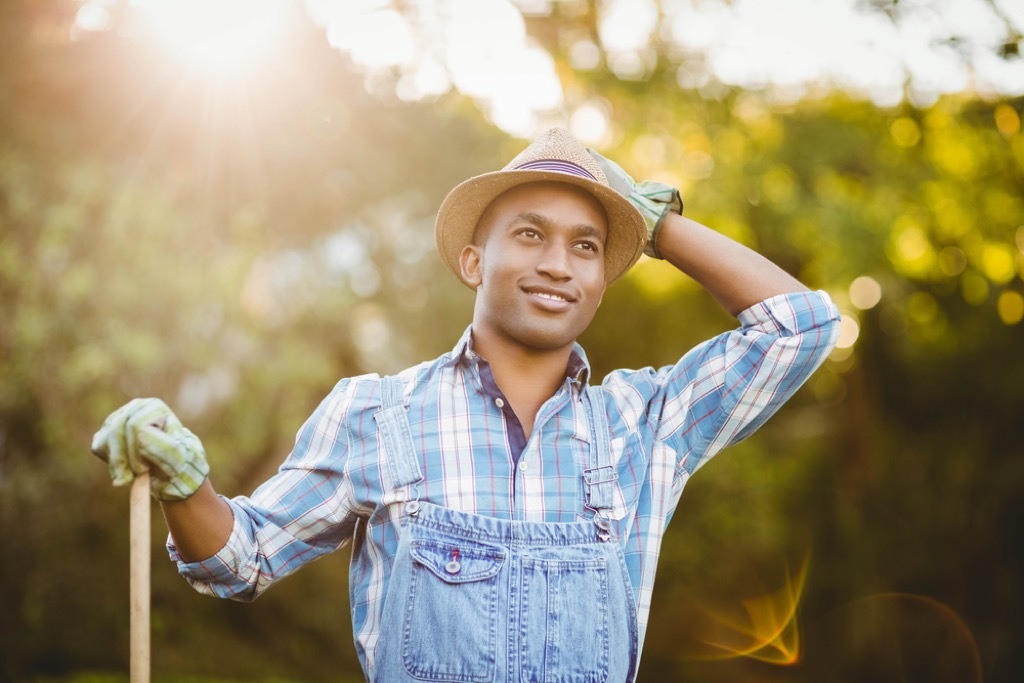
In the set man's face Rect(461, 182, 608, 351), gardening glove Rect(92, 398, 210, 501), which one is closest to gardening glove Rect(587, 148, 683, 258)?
man's face Rect(461, 182, 608, 351)

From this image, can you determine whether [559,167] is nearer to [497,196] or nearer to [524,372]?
[497,196]

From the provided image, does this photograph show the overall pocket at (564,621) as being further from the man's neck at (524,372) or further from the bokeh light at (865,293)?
the bokeh light at (865,293)

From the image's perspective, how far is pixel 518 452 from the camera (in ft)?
7.33

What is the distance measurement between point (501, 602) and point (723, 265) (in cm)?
105

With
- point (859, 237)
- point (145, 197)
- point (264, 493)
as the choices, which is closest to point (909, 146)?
point (859, 237)

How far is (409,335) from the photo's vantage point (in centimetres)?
878

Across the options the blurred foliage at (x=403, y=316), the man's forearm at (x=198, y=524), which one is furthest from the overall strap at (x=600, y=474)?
the blurred foliage at (x=403, y=316)

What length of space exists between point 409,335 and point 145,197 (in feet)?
9.35

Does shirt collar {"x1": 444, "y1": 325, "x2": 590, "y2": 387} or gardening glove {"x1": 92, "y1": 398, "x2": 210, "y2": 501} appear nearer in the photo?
gardening glove {"x1": 92, "y1": 398, "x2": 210, "y2": 501}

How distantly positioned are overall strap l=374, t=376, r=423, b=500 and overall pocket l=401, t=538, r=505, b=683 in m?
0.17

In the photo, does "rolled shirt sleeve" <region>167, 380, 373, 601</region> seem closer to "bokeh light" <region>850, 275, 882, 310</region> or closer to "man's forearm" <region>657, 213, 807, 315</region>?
"man's forearm" <region>657, 213, 807, 315</region>

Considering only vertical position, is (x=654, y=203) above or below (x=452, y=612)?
above

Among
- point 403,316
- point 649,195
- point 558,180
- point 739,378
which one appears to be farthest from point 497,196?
point 403,316

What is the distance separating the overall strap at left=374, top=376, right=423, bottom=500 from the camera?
83.9 inches
